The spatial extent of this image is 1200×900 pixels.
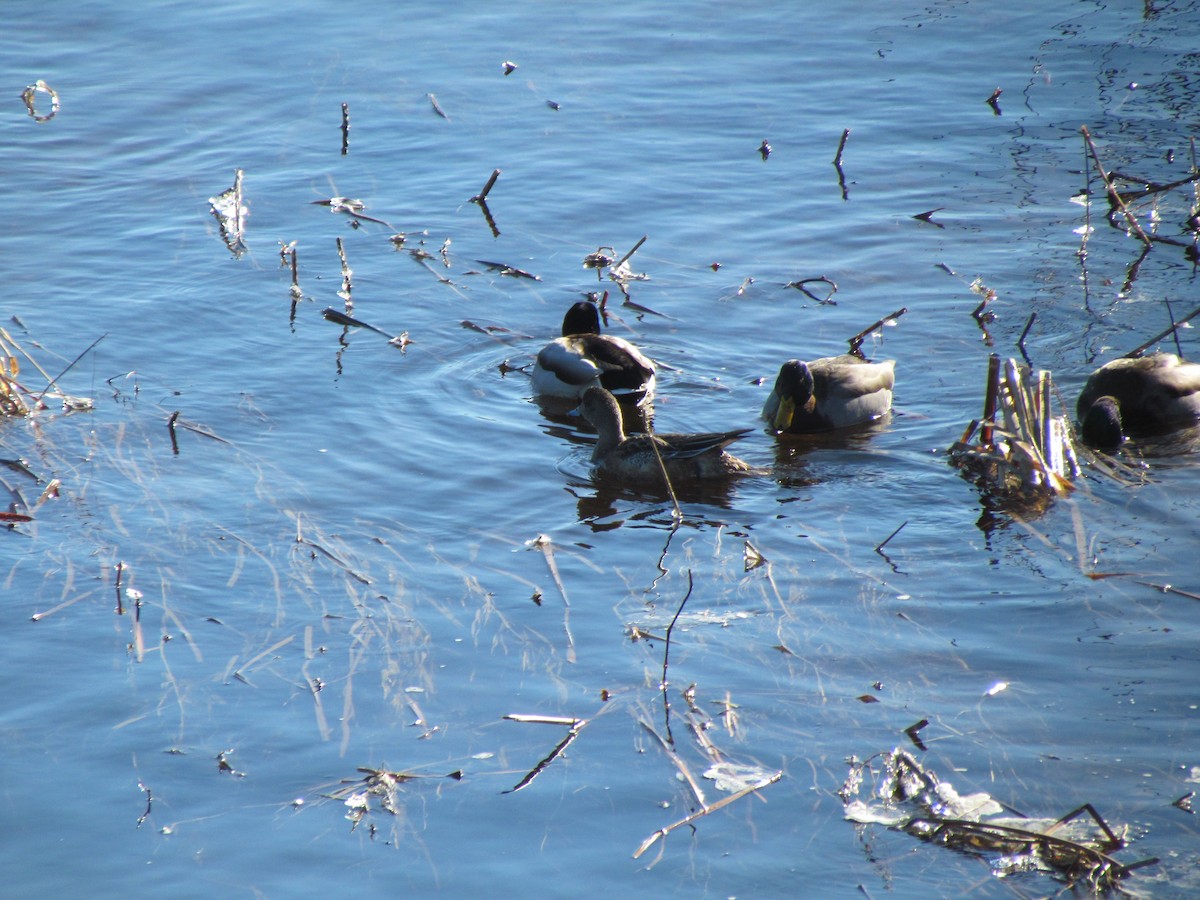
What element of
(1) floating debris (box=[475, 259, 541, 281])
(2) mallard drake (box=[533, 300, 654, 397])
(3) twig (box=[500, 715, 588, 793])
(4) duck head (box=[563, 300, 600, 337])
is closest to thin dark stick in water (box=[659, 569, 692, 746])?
(3) twig (box=[500, 715, 588, 793])

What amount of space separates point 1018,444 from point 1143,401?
4.33 feet

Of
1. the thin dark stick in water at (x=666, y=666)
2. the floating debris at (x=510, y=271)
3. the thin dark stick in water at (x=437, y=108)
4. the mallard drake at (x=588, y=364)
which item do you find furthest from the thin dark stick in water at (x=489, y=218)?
the thin dark stick in water at (x=666, y=666)

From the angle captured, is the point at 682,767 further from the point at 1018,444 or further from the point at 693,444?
the point at 1018,444

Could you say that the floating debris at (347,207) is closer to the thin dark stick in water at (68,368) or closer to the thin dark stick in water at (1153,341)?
the thin dark stick in water at (68,368)

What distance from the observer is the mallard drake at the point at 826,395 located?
8.38 meters

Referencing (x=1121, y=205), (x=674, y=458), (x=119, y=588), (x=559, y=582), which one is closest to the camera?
(x=119, y=588)

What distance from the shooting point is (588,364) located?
8828mm

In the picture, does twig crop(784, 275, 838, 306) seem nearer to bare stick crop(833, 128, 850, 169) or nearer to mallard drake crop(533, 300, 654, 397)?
mallard drake crop(533, 300, 654, 397)

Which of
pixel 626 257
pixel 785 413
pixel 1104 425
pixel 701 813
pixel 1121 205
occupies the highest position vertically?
pixel 1121 205

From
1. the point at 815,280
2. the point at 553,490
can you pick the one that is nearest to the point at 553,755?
the point at 553,490

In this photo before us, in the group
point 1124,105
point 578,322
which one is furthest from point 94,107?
point 1124,105

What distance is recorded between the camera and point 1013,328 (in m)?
9.43

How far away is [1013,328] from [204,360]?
221 inches

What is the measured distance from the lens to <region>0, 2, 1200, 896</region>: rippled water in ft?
15.6
